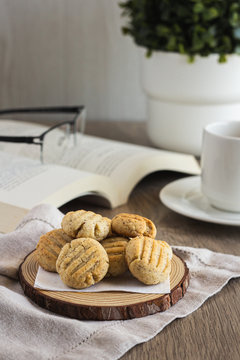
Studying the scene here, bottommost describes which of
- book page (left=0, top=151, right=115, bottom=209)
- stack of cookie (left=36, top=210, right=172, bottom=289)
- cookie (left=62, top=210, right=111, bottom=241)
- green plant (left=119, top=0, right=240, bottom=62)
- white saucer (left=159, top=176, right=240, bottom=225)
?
white saucer (left=159, top=176, right=240, bottom=225)

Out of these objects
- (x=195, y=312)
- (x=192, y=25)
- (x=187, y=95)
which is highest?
(x=192, y=25)

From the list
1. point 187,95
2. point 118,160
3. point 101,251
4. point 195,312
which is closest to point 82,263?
point 101,251

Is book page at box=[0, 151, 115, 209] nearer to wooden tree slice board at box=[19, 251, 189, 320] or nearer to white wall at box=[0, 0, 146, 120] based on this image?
wooden tree slice board at box=[19, 251, 189, 320]

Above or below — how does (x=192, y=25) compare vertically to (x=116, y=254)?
above

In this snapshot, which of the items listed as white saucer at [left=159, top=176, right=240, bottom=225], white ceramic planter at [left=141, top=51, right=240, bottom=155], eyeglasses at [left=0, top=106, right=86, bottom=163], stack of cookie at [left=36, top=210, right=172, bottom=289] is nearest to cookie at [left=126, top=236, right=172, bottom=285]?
stack of cookie at [left=36, top=210, right=172, bottom=289]

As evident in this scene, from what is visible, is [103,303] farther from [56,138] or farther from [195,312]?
[56,138]

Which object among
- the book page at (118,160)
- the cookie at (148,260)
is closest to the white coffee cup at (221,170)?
the book page at (118,160)

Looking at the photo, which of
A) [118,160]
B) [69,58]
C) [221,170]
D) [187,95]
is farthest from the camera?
[69,58]
